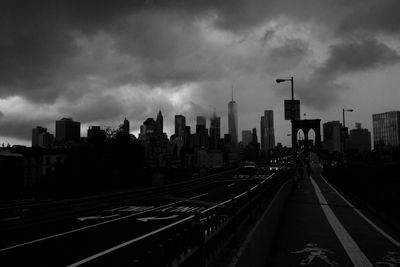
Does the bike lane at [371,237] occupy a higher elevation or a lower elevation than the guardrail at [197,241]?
lower

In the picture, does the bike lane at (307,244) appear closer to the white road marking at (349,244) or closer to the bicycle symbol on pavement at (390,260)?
the white road marking at (349,244)

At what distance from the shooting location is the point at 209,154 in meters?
189

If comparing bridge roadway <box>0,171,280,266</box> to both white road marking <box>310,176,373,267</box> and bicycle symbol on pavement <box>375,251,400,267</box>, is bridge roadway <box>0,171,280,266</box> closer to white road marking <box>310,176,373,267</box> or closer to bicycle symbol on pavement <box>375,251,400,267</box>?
white road marking <box>310,176,373,267</box>

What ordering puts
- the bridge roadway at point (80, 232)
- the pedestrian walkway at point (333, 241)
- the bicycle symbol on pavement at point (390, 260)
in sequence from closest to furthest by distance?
Answer: the bicycle symbol on pavement at point (390, 260) < the pedestrian walkway at point (333, 241) < the bridge roadway at point (80, 232)

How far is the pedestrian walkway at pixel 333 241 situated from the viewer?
10.2 metres

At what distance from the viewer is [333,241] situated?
1274 cm

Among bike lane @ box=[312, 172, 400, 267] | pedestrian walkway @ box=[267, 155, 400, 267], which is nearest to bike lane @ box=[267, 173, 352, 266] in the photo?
pedestrian walkway @ box=[267, 155, 400, 267]

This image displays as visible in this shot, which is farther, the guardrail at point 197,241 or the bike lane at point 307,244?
the bike lane at point 307,244

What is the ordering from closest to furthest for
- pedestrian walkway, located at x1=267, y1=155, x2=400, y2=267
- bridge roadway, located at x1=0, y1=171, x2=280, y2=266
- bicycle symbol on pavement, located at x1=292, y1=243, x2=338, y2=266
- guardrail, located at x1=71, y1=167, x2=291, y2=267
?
guardrail, located at x1=71, y1=167, x2=291, y2=267, bicycle symbol on pavement, located at x1=292, y1=243, x2=338, y2=266, pedestrian walkway, located at x1=267, y1=155, x2=400, y2=267, bridge roadway, located at x1=0, y1=171, x2=280, y2=266

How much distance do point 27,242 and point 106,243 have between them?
2.40 m

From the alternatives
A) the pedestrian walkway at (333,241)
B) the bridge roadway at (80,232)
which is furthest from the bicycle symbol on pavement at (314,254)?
the bridge roadway at (80,232)

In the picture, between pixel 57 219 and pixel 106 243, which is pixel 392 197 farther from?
pixel 57 219

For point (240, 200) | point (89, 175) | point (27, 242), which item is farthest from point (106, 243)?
point (89, 175)

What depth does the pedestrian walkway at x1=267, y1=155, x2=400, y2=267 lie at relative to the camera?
33.4 ft
